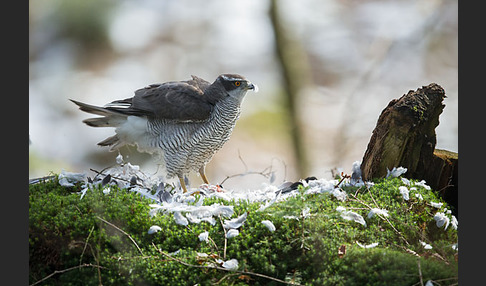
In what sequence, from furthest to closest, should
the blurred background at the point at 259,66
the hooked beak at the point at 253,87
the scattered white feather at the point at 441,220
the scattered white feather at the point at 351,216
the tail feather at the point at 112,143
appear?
1. the tail feather at the point at 112,143
2. the hooked beak at the point at 253,87
3. the blurred background at the point at 259,66
4. the scattered white feather at the point at 441,220
5. the scattered white feather at the point at 351,216

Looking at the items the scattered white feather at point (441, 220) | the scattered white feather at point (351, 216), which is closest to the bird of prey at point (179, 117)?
the scattered white feather at point (351, 216)

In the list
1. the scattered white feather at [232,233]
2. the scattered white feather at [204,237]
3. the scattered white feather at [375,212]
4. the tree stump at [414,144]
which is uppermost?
the tree stump at [414,144]

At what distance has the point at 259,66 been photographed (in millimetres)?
3537

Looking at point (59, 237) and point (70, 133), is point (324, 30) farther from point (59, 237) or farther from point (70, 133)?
point (59, 237)

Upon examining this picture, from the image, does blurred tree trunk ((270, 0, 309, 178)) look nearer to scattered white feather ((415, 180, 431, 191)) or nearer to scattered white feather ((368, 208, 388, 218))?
scattered white feather ((415, 180, 431, 191))

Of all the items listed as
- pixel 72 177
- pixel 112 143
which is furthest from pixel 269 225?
pixel 112 143

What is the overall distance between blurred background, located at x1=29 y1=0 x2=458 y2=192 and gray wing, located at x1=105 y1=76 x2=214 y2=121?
3.2 inches

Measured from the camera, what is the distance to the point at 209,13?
3.04 metres

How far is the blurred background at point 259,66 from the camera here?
2.72 metres

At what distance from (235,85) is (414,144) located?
1130mm

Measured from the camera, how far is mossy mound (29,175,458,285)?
6.04 ft

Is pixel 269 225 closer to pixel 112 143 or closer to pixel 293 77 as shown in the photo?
pixel 112 143

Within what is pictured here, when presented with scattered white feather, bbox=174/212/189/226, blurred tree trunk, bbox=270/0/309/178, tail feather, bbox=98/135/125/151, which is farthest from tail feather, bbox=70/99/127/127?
blurred tree trunk, bbox=270/0/309/178

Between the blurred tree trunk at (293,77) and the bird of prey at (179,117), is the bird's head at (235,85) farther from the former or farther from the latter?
the blurred tree trunk at (293,77)
